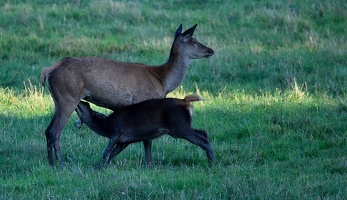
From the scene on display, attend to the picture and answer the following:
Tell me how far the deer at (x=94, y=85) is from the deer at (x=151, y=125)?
24 centimetres

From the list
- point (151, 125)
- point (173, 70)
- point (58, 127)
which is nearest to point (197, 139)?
point (151, 125)

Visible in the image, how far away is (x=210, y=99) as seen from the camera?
11.7 metres

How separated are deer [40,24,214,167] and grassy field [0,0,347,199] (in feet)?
1.56

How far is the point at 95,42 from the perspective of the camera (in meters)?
15.2

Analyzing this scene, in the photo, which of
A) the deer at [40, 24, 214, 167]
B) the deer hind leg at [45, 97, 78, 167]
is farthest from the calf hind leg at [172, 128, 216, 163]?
the deer hind leg at [45, 97, 78, 167]

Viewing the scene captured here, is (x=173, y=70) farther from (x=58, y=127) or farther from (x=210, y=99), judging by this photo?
(x=58, y=127)

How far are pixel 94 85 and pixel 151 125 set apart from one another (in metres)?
0.89

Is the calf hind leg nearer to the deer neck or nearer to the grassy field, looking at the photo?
the grassy field

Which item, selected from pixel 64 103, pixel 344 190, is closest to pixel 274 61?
pixel 64 103

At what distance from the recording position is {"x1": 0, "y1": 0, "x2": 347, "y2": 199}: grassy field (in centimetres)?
744

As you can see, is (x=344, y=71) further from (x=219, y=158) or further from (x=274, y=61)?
(x=219, y=158)

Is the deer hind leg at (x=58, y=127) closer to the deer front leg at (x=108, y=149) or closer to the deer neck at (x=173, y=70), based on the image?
the deer front leg at (x=108, y=149)

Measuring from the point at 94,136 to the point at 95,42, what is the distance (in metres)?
5.43

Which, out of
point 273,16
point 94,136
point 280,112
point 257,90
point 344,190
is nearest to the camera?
point 344,190
